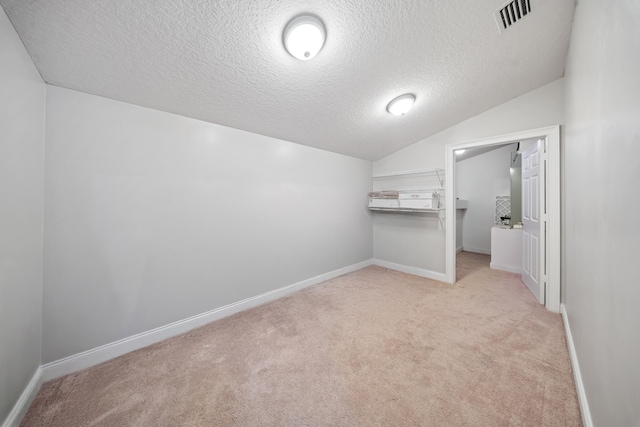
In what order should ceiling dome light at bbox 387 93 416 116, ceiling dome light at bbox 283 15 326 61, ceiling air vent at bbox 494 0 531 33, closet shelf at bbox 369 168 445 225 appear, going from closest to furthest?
ceiling dome light at bbox 283 15 326 61 → ceiling air vent at bbox 494 0 531 33 → ceiling dome light at bbox 387 93 416 116 → closet shelf at bbox 369 168 445 225

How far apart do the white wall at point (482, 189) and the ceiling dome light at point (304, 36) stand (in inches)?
201

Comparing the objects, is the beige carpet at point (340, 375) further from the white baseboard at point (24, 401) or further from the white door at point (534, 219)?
the white door at point (534, 219)

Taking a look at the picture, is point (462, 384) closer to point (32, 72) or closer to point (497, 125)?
point (497, 125)

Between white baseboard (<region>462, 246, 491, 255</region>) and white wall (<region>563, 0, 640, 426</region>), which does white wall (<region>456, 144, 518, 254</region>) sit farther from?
white wall (<region>563, 0, 640, 426</region>)

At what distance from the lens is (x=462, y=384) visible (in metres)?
1.35

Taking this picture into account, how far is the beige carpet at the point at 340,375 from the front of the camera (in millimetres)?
1165

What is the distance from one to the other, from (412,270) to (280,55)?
3304mm

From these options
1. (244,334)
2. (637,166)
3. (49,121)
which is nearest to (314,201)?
(244,334)

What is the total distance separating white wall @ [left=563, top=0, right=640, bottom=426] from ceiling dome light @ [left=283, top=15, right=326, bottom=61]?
A: 1.26 meters

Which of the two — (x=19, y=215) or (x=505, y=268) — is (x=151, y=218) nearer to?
(x=19, y=215)

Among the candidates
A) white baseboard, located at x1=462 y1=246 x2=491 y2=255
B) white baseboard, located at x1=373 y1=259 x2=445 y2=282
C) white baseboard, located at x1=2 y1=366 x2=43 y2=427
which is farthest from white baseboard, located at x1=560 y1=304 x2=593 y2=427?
white baseboard, located at x1=462 y1=246 x2=491 y2=255

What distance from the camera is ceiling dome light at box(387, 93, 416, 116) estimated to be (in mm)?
2154

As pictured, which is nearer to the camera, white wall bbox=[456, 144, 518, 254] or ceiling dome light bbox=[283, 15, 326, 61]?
ceiling dome light bbox=[283, 15, 326, 61]

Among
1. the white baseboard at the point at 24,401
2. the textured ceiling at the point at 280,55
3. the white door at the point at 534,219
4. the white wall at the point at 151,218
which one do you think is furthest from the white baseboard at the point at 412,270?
the white baseboard at the point at 24,401
